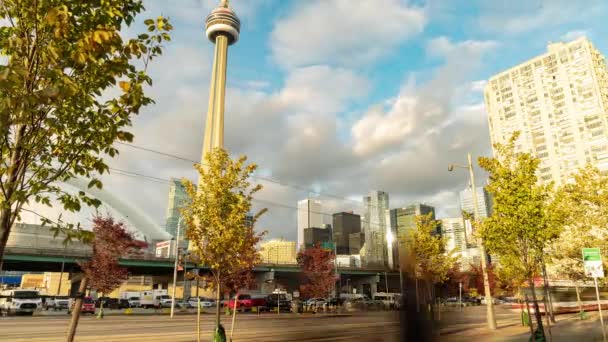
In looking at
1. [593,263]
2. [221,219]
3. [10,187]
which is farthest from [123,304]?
[10,187]

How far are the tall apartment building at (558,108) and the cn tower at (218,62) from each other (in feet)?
287

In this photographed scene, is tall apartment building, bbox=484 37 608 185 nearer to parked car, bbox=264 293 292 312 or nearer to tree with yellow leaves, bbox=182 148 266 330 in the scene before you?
parked car, bbox=264 293 292 312

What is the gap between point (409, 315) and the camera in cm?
425

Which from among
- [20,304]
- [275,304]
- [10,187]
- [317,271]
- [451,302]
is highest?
[317,271]

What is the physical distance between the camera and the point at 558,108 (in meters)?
120

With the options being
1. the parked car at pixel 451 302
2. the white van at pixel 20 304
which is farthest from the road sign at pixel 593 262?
the white van at pixel 20 304

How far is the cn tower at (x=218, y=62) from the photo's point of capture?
135 meters

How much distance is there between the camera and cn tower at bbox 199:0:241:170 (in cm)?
13538

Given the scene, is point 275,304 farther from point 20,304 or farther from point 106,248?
point 20,304

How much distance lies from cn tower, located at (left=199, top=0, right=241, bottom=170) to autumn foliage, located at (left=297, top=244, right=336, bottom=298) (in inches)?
2776

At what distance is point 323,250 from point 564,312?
33.0 metres

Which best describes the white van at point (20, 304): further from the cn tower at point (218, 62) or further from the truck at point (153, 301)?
the cn tower at point (218, 62)

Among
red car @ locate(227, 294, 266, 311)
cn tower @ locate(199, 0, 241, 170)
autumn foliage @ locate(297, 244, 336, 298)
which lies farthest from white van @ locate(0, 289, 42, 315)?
cn tower @ locate(199, 0, 241, 170)

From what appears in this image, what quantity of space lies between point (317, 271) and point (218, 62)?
10668 centimetres
